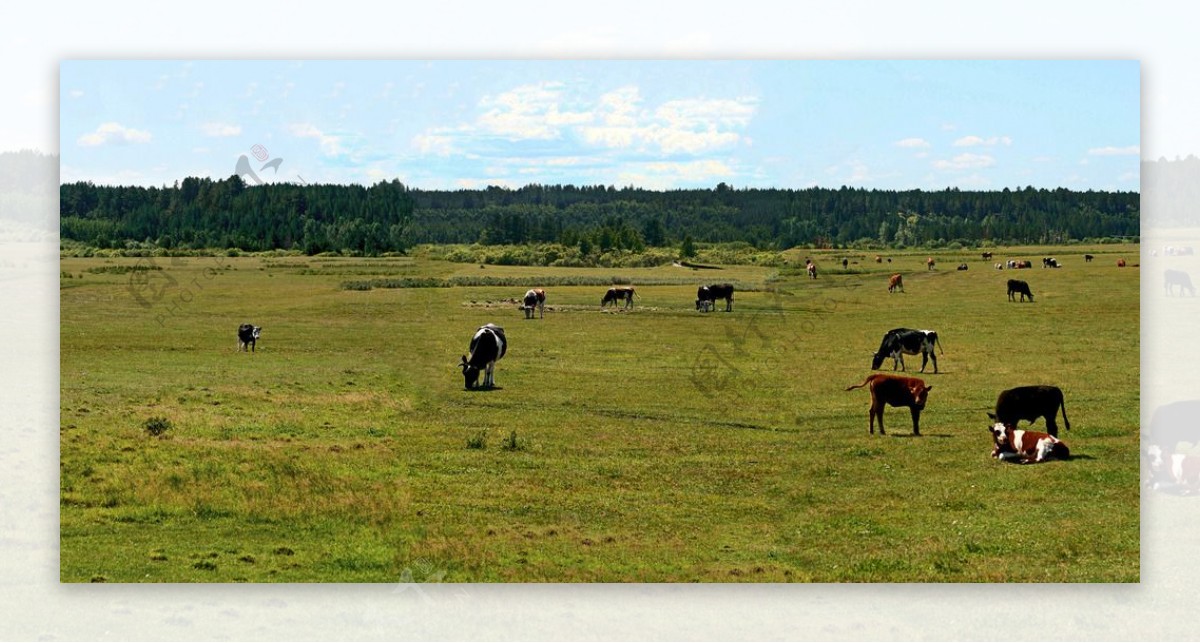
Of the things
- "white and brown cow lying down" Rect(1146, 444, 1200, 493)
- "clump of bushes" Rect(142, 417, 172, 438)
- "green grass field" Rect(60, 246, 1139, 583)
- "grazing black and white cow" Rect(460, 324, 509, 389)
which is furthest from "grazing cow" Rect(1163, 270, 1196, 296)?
"clump of bushes" Rect(142, 417, 172, 438)

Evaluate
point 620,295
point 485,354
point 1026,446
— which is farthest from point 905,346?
point 485,354

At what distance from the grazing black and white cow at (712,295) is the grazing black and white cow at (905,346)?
385 centimetres

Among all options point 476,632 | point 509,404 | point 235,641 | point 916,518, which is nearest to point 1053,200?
point 916,518

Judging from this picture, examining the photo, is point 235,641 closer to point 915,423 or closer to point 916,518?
point 916,518

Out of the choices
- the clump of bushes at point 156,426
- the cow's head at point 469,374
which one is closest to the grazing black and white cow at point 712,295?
the cow's head at point 469,374

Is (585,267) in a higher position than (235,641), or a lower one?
higher

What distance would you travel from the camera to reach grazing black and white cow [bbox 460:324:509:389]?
74.3ft

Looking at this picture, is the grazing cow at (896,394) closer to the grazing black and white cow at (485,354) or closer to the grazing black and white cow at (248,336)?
the grazing black and white cow at (485,354)

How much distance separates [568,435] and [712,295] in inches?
166

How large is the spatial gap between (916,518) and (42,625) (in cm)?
1220

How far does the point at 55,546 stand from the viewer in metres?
16.9

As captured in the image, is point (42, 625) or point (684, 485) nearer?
point (42, 625)

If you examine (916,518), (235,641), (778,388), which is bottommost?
(235,641)

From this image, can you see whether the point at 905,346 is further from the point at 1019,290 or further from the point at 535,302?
the point at 1019,290
